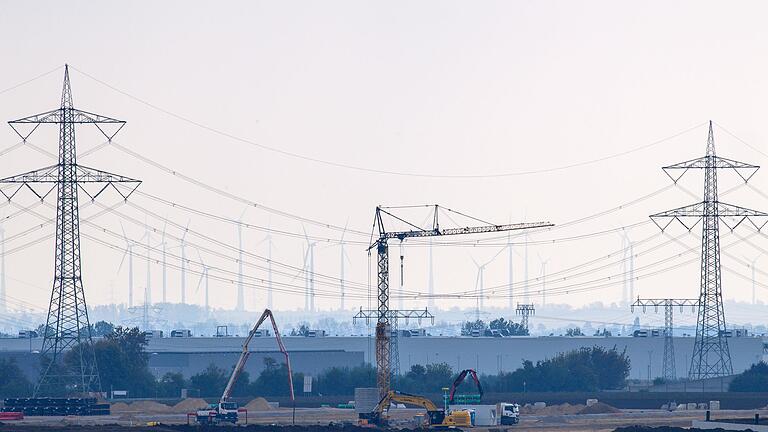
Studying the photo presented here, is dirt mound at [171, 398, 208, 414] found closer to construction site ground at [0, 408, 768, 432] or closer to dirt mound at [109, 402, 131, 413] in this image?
dirt mound at [109, 402, 131, 413]

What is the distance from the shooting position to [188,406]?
531ft

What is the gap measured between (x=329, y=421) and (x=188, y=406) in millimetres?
30587

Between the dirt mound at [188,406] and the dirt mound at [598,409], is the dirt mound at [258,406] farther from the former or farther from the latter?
the dirt mound at [598,409]

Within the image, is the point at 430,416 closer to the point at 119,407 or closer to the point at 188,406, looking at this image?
the point at 188,406

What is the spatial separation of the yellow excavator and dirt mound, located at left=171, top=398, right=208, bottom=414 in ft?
91.4

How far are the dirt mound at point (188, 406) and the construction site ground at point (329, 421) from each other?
21.5 ft

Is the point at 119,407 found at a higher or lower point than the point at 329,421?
lower

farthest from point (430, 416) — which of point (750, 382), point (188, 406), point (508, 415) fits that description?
point (750, 382)

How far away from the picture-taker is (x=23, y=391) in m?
193

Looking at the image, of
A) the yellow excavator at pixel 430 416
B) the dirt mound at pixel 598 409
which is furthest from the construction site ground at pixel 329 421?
the yellow excavator at pixel 430 416

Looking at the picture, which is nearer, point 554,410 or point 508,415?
point 508,415

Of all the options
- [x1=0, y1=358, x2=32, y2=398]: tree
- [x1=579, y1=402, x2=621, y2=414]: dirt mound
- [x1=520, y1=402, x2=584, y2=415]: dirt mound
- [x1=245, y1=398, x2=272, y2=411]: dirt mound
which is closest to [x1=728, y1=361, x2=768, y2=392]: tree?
[x1=520, y1=402, x2=584, y2=415]: dirt mound

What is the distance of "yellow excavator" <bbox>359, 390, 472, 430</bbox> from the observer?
409 feet

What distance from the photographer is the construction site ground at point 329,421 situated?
117 m
